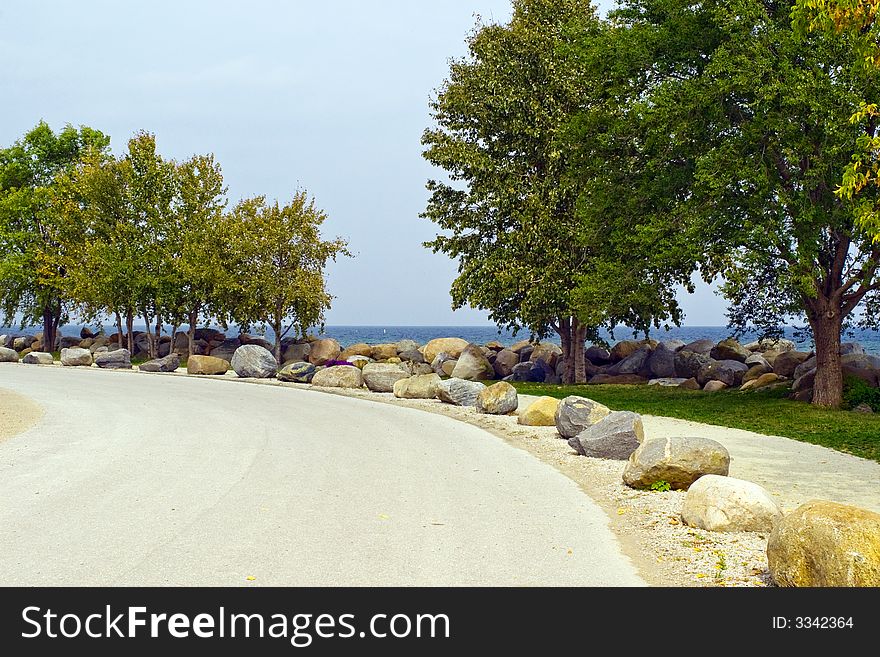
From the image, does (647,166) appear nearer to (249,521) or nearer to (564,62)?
(564,62)

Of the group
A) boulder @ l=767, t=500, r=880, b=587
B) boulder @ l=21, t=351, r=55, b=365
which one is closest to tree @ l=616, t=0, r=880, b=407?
boulder @ l=767, t=500, r=880, b=587

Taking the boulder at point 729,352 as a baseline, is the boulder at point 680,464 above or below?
below

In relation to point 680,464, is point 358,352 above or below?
above

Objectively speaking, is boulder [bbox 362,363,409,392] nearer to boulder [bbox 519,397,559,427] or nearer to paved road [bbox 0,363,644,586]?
boulder [bbox 519,397,559,427]

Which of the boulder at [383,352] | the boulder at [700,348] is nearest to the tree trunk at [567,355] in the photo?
the boulder at [700,348]

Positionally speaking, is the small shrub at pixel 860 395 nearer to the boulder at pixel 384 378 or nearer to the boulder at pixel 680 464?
the boulder at pixel 680 464

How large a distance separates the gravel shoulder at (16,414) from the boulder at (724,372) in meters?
25.0

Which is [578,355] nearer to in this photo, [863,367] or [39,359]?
[863,367]

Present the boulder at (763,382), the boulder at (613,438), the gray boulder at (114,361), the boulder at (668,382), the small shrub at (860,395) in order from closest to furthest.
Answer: the boulder at (613,438) → the small shrub at (860,395) → the boulder at (763,382) → the boulder at (668,382) → the gray boulder at (114,361)

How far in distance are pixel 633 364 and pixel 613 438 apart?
884 inches

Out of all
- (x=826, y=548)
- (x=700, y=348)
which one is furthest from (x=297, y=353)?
(x=826, y=548)

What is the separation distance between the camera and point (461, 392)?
959 inches

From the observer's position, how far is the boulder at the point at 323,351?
47969mm

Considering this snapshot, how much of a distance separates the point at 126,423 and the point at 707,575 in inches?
581
